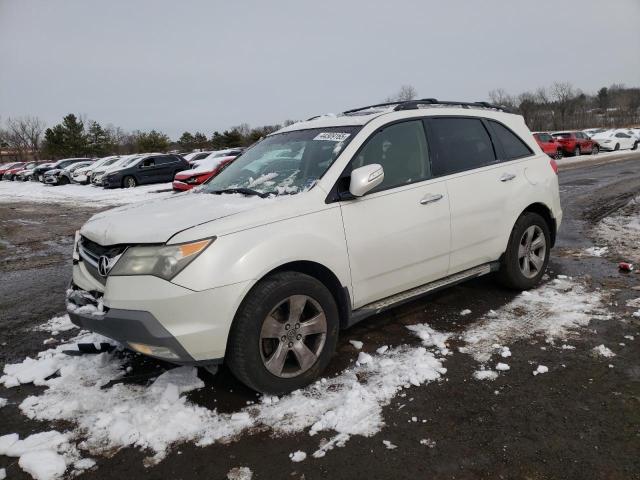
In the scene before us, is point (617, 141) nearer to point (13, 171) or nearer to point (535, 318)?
point (535, 318)

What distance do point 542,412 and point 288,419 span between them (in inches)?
58.7

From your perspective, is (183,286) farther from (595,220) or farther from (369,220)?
(595,220)

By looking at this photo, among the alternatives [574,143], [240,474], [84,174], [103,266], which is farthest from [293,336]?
[574,143]

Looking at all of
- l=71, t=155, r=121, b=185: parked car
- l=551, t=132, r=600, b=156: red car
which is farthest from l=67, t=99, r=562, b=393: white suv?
l=551, t=132, r=600, b=156: red car

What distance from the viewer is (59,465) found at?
2561 mm

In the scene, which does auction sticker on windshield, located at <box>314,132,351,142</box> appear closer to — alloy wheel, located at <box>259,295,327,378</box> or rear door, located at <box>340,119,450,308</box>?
rear door, located at <box>340,119,450,308</box>

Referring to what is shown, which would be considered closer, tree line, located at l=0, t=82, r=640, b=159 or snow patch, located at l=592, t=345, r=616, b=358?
snow patch, located at l=592, t=345, r=616, b=358

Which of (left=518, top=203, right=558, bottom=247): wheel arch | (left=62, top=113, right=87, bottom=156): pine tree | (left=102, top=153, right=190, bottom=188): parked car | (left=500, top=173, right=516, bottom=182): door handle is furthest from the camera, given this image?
(left=62, top=113, right=87, bottom=156): pine tree

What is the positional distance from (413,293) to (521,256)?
157 centimetres

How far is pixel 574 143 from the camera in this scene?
29.5 m

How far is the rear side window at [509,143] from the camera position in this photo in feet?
15.3

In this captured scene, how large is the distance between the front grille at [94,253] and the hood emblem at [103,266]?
2 cm

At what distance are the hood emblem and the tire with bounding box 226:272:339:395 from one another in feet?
2.87

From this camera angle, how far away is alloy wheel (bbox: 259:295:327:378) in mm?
3059
